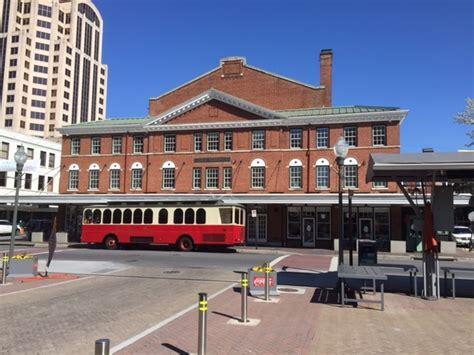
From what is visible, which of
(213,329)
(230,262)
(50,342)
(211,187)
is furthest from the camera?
(211,187)

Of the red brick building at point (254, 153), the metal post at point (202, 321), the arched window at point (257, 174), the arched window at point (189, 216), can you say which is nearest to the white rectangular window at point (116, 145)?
the red brick building at point (254, 153)

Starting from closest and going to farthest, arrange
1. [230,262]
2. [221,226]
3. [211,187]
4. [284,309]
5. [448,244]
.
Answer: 1. [284,309]
2. [230,262]
3. [221,226]
4. [448,244]
5. [211,187]

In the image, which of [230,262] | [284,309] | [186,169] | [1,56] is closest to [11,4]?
[1,56]

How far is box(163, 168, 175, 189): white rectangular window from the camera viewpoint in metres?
37.3

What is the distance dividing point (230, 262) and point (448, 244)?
633 inches

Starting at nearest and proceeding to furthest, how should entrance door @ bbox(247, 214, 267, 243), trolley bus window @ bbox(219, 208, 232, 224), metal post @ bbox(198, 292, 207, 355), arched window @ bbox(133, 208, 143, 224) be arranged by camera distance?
metal post @ bbox(198, 292, 207, 355)
trolley bus window @ bbox(219, 208, 232, 224)
arched window @ bbox(133, 208, 143, 224)
entrance door @ bbox(247, 214, 267, 243)

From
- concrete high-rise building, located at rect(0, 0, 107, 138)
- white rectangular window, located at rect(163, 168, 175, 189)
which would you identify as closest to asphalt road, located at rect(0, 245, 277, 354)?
white rectangular window, located at rect(163, 168, 175, 189)

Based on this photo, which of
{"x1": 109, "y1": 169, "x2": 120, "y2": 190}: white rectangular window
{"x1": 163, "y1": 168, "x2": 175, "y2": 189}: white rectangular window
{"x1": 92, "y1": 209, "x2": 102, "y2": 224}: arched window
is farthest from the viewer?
{"x1": 109, "y1": 169, "x2": 120, "y2": 190}: white rectangular window

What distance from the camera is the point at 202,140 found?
36.9m

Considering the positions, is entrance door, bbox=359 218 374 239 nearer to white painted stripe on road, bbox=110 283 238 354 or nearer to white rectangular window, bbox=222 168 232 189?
white rectangular window, bbox=222 168 232 189

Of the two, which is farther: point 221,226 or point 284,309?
point 221,226

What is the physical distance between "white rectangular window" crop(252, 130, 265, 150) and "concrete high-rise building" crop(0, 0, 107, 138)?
81055 mm

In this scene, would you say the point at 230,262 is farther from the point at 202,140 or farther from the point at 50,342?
the point at 202,140

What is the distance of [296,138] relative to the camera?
34906 millimetres
